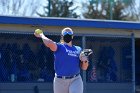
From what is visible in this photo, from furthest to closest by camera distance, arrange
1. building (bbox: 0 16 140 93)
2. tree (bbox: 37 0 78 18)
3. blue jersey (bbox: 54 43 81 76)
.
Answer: tree (bbox: 37 0 78 18) < building (bbox: 0 16 140 93) < blue jersey (bbox: 54 43 81 76)

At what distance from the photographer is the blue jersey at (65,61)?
8.48 metres

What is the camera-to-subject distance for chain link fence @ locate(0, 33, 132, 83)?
46.2 feet

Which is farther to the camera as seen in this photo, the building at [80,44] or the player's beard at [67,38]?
the building at [80,44]

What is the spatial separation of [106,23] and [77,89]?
22.0 ft

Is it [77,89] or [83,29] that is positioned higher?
[83,29]

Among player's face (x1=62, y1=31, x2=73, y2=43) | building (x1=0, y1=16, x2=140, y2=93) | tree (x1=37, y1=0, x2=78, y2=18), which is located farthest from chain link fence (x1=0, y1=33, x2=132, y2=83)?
tree (x1=37, y1=0, x2=78, y2=18)

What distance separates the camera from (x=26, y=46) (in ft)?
47.0

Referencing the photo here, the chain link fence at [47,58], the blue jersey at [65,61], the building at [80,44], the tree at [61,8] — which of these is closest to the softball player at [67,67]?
the blue jersey at [65,61]

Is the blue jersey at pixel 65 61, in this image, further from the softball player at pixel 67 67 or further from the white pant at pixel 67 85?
the white pant at pixel 67 85

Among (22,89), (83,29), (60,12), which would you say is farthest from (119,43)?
(60,12)

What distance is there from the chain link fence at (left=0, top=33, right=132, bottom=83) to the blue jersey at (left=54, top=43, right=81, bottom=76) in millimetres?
5619

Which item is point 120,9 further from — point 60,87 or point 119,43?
point 60,87

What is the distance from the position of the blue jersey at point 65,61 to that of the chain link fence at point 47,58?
221 inches

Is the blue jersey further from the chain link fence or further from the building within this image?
the chain link fence
